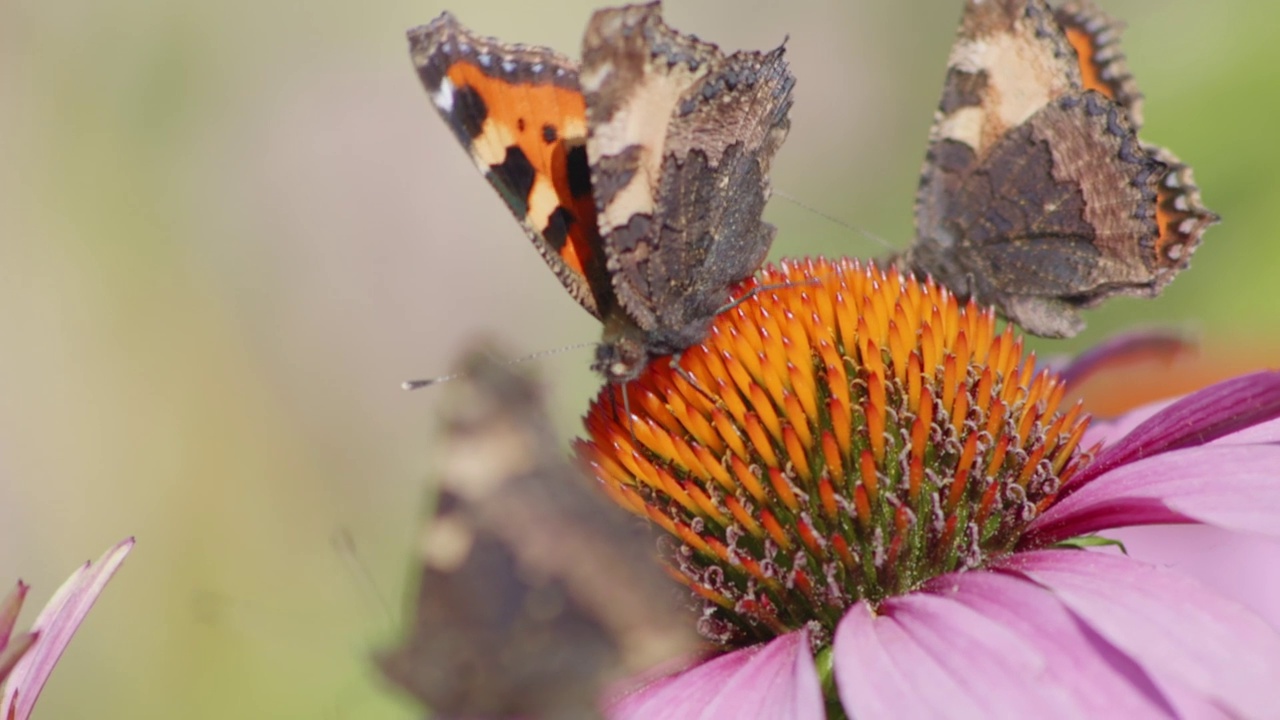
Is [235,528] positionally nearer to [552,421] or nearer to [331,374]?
[331,374]

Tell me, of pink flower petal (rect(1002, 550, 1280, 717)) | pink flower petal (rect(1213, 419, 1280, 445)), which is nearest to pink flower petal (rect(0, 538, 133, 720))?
pink flower petal (rect(1002, 550, 1280, 717))

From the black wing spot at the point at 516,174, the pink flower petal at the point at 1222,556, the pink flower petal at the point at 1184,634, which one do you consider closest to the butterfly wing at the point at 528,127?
the black wing spot at the point at 516,174

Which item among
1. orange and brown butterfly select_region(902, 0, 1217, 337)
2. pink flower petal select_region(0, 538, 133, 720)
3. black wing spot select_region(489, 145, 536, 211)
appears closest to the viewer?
pink flower petal select_region(0, 538, 133, 720)

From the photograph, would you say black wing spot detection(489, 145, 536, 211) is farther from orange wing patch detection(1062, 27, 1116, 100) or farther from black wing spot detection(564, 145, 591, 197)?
orange wing patch detection(1062, 27, 1116, 100)

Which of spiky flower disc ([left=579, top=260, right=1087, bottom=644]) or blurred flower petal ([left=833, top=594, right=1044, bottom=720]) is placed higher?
spiky flower disc ([left=579, top=260, right=1087, bottom=644])

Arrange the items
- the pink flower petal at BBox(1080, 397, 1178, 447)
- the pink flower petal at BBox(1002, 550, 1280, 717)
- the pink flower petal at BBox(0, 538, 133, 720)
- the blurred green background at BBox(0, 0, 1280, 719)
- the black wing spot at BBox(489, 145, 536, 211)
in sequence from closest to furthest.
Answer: the pink flower petal at BBox(1002, 550, 1280, 717)
the pink flower petal at BBox(0, 538, 133, 720)
the black wing spot at BBox(489, 145, 536, 211)
the pink flower petal at BBox(1080, 397, 1178, 447)
the blurred green background at BBox(0, 0, 1280, 719)

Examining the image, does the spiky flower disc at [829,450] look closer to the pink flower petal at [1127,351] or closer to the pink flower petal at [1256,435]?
the pink flower petal at [1256,435]

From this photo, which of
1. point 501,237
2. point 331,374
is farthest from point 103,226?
point 501,237
